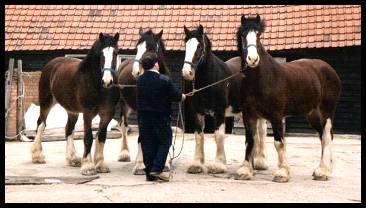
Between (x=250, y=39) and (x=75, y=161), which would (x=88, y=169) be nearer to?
(x=75, y=161)

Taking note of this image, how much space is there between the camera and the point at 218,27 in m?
16.7

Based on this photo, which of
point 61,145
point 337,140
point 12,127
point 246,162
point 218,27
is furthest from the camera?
point 218,27

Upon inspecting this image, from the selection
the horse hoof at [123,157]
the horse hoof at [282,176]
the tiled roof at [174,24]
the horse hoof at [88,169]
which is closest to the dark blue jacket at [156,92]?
the horse hoof at [88,169]

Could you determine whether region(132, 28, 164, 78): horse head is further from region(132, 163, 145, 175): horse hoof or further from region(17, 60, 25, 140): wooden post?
region(17, 60, 25, 140): wooden post

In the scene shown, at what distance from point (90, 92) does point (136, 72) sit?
92 cm

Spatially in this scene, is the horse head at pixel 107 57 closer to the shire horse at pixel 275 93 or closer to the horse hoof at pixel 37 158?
the shire horse at pixel 275 93

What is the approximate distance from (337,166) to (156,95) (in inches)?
162

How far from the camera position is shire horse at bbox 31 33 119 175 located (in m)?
7.90

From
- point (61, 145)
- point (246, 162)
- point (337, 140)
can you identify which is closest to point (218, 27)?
point (337, 140)

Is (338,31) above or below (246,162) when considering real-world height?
above

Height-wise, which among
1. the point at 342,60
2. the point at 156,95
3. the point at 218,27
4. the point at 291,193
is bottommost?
the point at 291,193

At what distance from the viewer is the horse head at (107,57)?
7.58m

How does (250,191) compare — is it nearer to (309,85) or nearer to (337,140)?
(309,85)

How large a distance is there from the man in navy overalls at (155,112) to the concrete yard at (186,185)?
35 cm
